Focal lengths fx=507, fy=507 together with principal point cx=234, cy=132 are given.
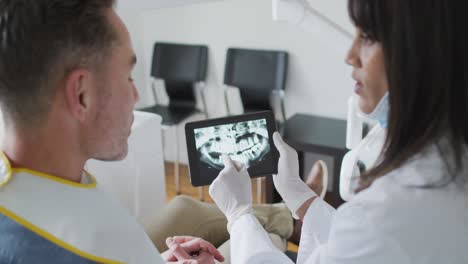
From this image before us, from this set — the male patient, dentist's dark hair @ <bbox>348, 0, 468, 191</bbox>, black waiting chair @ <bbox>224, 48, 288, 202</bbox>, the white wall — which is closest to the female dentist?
dentist's dark hair @ <bbox>348, 0, 468, 191</bbox>

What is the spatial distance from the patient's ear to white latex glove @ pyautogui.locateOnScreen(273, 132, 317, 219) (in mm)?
688

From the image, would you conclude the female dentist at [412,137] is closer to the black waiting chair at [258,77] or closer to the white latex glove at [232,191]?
the white latex glove at [232,191]

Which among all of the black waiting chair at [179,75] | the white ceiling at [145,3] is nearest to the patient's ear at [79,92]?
the white ceiling at [145,3]

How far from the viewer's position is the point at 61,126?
81 cm

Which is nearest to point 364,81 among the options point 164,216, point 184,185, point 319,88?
point 164,216

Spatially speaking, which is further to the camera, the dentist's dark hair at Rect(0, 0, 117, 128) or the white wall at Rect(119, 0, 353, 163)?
the white wall at Rect(119, 0, 353, 163)

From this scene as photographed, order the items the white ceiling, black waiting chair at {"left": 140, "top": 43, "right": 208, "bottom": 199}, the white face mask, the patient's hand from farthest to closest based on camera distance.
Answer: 1. black waiting chair at {"left": 140, "top": 43, "right": 208, "bottom": 199}
2. the patient's hand
3. the white ceiling
4. the white face mask

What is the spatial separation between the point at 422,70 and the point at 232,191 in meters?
0.68

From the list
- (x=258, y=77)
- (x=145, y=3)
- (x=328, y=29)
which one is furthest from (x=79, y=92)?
(x=258, y=77)

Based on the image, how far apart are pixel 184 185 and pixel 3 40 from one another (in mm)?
2645

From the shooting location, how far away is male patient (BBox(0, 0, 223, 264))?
2.44 ft

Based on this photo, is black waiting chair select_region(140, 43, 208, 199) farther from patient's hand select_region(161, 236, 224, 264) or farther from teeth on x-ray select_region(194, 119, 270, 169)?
patient's hand select_region(161, 236, 224, 264)

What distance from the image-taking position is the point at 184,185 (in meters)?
3.33

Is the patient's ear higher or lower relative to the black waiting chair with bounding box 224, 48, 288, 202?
higher
